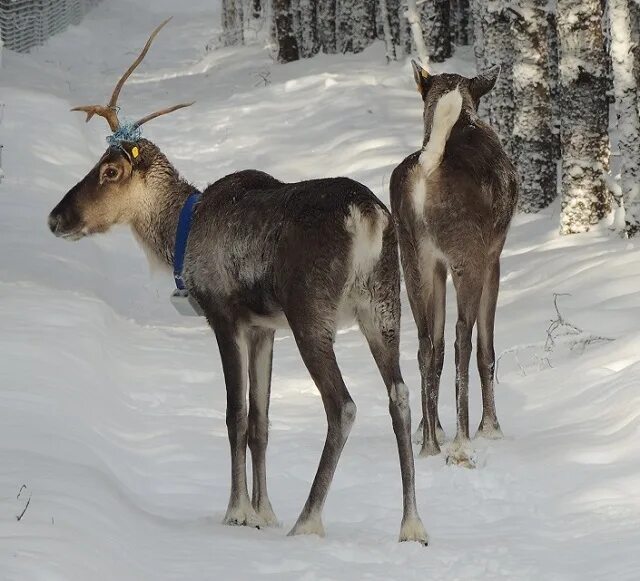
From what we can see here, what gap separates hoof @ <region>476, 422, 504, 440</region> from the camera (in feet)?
24.5

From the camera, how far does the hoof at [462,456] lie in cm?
694

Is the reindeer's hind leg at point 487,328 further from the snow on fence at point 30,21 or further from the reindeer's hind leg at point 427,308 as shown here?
the snow on fence at point 30,21

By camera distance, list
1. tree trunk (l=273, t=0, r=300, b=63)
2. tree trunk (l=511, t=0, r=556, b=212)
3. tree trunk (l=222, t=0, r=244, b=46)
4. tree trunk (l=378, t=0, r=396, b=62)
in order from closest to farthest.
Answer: tree trunk (l=511, t=0, r=556, b=212)
tree trunk (l=378, t=0, r=396, b=62)
tree trunk (l=273, t=0, r=300, b=63)
tree trunk (l=222, t=0, r=244, b=46)

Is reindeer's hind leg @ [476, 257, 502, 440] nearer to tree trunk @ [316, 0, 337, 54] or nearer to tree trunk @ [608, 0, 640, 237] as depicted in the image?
tree trunk @ [608, 0, 640, 237]

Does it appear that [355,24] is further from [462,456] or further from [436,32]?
[462,456]

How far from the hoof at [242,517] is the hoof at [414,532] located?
0.77 metres

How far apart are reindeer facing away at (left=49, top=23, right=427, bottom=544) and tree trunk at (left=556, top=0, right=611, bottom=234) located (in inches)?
258

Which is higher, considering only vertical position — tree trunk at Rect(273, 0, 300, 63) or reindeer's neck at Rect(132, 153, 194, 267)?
reindeer's neck at Rect(132, 153, 194, 267)

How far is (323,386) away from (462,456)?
1648 mm

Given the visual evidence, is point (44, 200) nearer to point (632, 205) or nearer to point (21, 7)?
point (632, 205)

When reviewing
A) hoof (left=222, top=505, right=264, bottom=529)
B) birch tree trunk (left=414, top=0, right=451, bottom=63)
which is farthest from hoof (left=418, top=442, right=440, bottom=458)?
birch tree trunk (left=414, top=0, right=451, bottom=63)

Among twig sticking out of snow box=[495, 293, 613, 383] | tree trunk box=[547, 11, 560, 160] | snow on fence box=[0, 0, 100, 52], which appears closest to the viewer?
twig sticking out of snow box=[495, 293, 613, 383]

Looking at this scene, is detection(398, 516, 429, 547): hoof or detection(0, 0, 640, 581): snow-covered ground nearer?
detection(0, 0, 640, 581): snow-covered ground

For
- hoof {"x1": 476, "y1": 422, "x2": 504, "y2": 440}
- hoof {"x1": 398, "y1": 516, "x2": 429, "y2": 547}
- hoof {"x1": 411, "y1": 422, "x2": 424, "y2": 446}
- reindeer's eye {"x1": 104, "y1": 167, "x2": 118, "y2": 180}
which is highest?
A: reindeer's eye {"x1": 104, "y1": 167, "x2": 118, "y2": 180}
